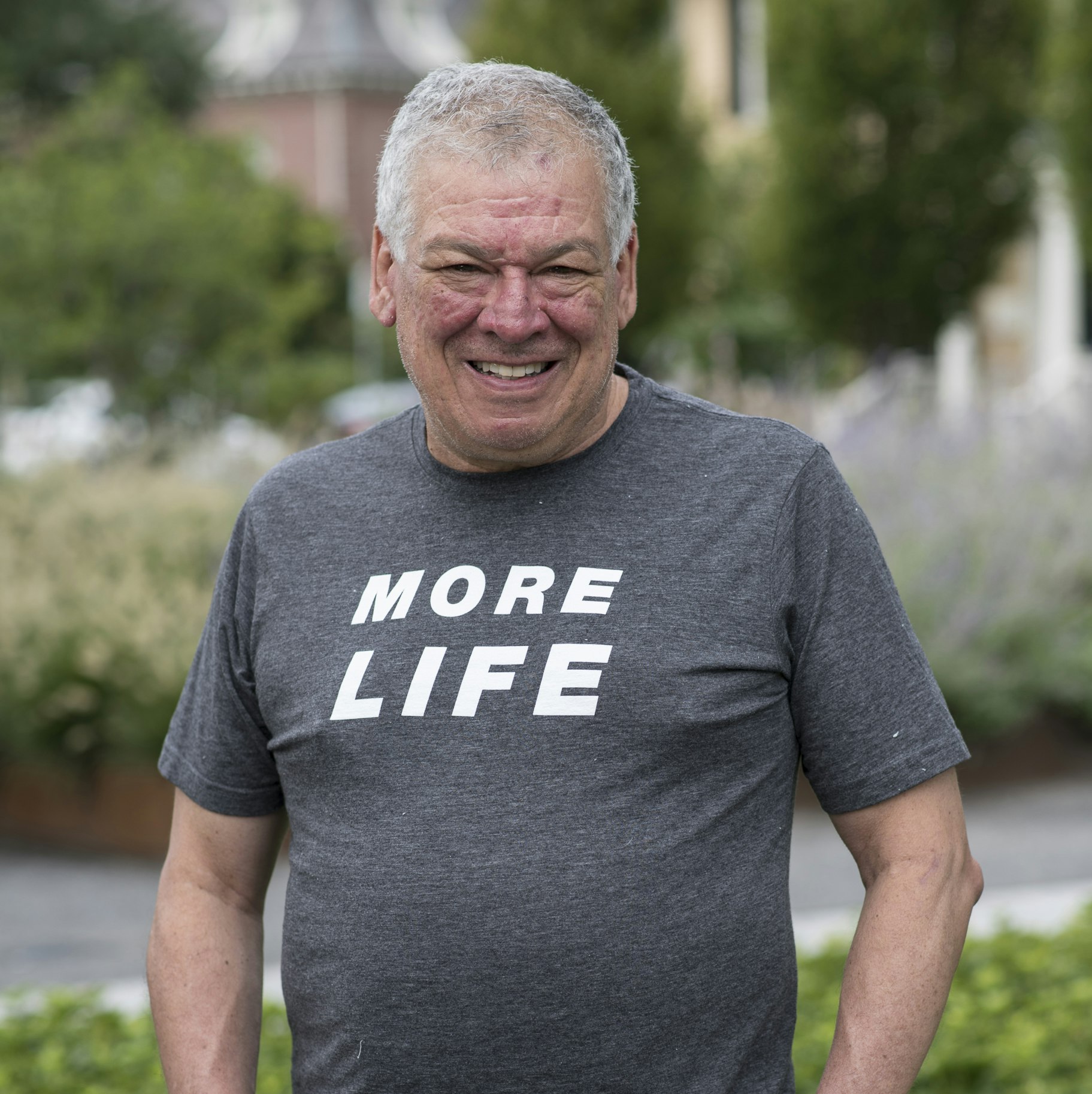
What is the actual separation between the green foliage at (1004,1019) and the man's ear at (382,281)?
238cm

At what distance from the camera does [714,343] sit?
80.4ft

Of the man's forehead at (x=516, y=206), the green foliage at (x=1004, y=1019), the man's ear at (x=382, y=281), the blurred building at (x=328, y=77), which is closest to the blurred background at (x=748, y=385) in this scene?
the green foliage at (x=1004, y=1019)

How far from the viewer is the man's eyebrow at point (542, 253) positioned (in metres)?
2.07

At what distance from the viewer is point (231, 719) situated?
226 centimetres

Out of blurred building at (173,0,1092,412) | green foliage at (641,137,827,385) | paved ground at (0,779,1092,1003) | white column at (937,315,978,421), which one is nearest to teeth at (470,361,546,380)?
paved ground at (0,779,1092,1003)

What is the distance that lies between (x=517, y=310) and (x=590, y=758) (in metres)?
0.55

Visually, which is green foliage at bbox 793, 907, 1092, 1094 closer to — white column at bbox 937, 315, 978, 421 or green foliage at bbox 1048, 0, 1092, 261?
green foliage at bbox 1048, 0, 1092, 261

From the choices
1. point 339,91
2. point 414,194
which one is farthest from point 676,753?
point 339,91

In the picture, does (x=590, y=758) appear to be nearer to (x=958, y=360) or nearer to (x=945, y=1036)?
(x=945, y=1036)

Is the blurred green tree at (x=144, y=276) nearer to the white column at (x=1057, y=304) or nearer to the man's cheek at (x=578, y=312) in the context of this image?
the white column at (x=1057, y=304)

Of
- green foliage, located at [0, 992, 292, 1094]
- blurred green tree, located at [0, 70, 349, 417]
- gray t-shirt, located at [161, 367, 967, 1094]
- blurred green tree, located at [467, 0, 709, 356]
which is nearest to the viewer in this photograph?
gray t-shirt, located at [161, 367, 967, 1094]

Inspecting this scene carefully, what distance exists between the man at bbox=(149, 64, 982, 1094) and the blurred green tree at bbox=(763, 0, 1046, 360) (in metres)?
12.9

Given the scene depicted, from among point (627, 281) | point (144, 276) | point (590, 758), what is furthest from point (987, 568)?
point (144, 276)

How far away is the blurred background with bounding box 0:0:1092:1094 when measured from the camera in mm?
6301
